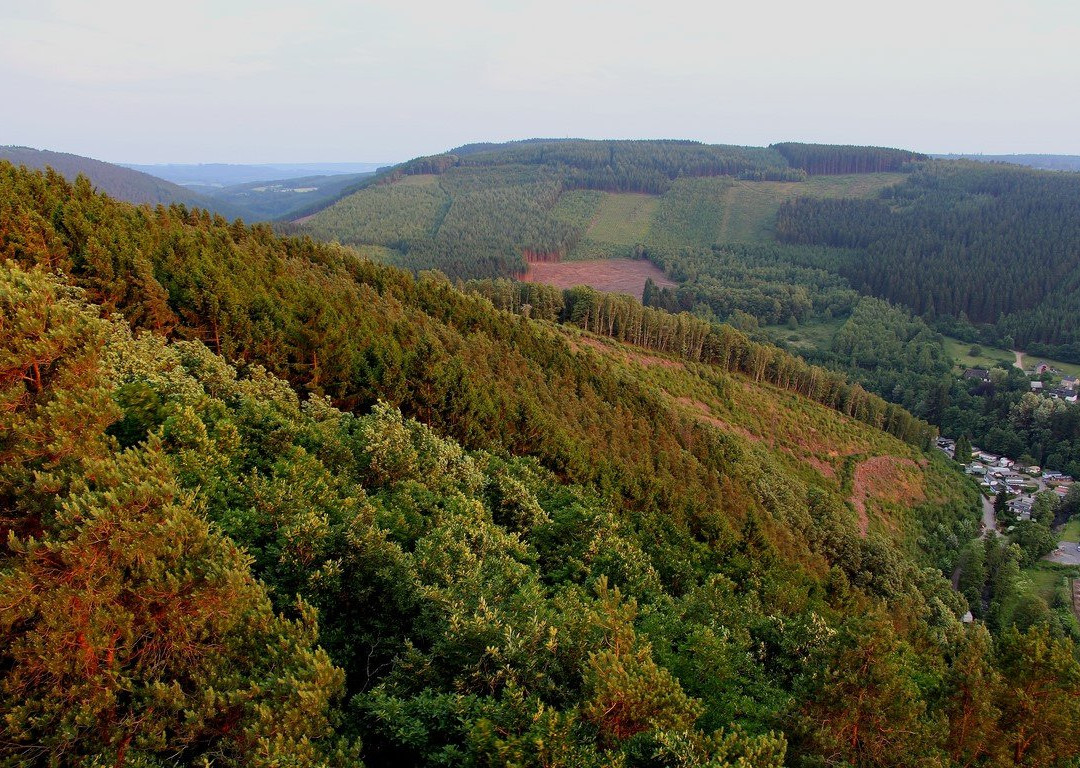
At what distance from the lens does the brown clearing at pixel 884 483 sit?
81.8 metres

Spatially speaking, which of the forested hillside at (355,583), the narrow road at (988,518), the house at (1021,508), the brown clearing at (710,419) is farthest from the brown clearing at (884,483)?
the forested hillside at (355,583)

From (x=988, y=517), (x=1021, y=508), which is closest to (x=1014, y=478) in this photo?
(x=1021, y=508)

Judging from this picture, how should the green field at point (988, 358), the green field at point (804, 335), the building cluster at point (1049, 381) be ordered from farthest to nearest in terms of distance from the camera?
1. the green field at point (804, 335)
2. the green field at point (988, 358)
3. the building cluster at point (1049, 381)

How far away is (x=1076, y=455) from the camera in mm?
122375

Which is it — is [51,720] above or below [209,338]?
below

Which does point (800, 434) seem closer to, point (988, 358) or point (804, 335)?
point (804, 335)

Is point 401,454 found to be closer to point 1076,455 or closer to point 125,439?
point 125,439

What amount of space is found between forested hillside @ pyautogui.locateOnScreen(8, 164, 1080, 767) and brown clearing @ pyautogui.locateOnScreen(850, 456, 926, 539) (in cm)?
4906

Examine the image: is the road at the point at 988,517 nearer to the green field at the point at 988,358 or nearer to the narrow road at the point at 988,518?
the narrow road at the point at 988,518

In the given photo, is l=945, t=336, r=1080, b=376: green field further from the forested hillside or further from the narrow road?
the forested hillside

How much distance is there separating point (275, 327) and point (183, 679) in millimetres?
26483

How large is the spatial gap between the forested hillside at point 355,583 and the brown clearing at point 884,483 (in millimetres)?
49061

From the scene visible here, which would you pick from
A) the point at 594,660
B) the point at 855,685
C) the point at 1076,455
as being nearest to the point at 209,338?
the point at 594,660

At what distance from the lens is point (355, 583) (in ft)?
62.4
